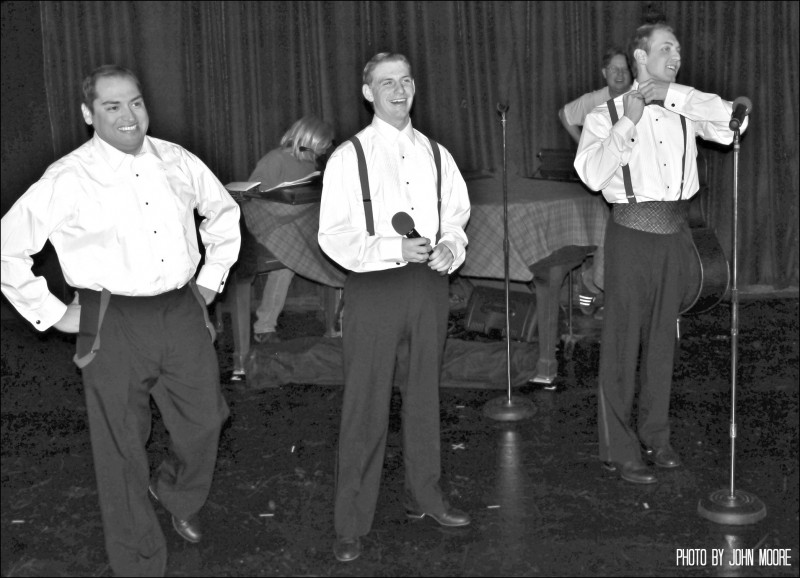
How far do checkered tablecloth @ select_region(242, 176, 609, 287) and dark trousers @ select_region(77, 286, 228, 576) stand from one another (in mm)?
2087

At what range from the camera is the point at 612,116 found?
14.5 ft

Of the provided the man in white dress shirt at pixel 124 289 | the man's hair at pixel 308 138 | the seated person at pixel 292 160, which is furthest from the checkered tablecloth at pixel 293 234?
the man in white dress shirt at pixel 124 289

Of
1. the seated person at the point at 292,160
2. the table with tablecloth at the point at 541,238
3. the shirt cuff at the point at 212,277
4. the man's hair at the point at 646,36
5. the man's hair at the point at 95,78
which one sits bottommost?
the table with tablecloth at the point at 541,238

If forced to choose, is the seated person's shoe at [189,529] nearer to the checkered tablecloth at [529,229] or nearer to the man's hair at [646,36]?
the checkered tablecloth at [529,229]

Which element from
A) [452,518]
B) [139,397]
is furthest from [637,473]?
[139,397]

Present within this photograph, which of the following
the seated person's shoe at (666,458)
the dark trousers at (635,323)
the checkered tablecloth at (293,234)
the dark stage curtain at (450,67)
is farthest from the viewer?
the dark stage curtain at (450,67)

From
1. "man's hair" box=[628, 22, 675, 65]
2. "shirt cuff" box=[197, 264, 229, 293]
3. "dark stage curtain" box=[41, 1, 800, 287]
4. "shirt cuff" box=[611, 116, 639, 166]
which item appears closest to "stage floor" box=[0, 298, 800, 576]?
"shirt cuff" box=[197, 264, 229, 293]

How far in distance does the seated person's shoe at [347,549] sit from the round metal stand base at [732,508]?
1.36 m

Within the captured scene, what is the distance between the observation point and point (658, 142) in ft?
14.5

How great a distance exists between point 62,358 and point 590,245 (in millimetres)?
3517

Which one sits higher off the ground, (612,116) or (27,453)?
(612,116)

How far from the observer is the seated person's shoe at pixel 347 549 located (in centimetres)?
389

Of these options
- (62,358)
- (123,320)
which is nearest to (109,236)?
(123,320)

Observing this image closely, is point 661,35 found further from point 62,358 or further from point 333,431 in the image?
point 62,358
